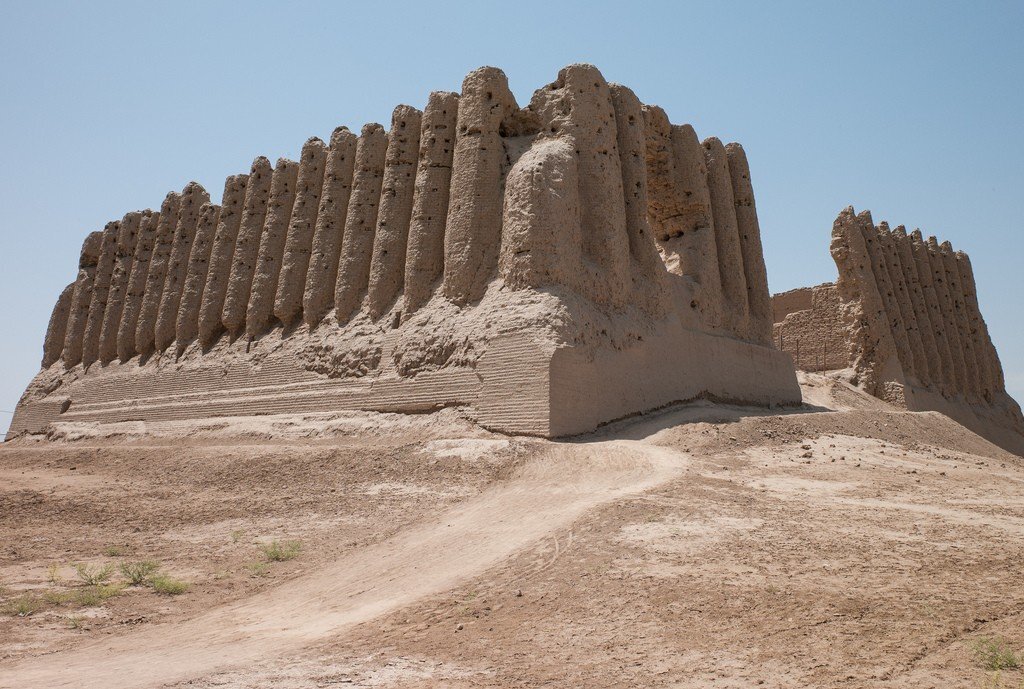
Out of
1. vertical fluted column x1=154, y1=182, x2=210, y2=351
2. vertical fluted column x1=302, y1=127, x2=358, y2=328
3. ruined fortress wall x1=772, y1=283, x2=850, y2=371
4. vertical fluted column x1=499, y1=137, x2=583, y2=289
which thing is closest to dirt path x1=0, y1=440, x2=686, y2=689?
vertical fluted column x1=499, y1=137, x2=583, y2=289

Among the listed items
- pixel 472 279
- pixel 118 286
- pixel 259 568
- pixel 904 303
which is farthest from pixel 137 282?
pixel 904 303

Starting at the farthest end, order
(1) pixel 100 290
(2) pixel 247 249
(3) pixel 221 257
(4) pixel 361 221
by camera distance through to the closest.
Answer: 1. (1) pixel 100 290
2. (3) pixel 221 257
3. (2) pixel 247 249
4. (4) pixel 361 221

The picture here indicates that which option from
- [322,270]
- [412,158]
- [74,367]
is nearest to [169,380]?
[322,270]

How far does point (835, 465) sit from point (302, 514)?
660 centimetres

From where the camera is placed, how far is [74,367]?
75.7ft

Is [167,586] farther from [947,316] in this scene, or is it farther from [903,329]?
[947,316]

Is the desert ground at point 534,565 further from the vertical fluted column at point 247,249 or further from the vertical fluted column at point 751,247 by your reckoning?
the vertical fluted column at point 247,249

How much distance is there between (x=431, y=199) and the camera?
1516 centimetres

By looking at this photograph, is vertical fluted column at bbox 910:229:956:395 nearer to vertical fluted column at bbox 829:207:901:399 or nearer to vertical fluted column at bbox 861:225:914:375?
vertical fluted column at bbox 861:225:914:375

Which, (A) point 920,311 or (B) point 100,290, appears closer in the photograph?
(B) point 100,290

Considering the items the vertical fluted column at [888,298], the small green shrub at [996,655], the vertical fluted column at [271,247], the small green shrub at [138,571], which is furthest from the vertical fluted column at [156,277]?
the vertical fluted column at [888,298]

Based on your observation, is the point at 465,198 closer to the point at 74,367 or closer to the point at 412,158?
the point at 412,158

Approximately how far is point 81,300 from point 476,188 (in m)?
16.5

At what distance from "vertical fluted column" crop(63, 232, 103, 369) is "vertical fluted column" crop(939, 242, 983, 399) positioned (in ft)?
101
